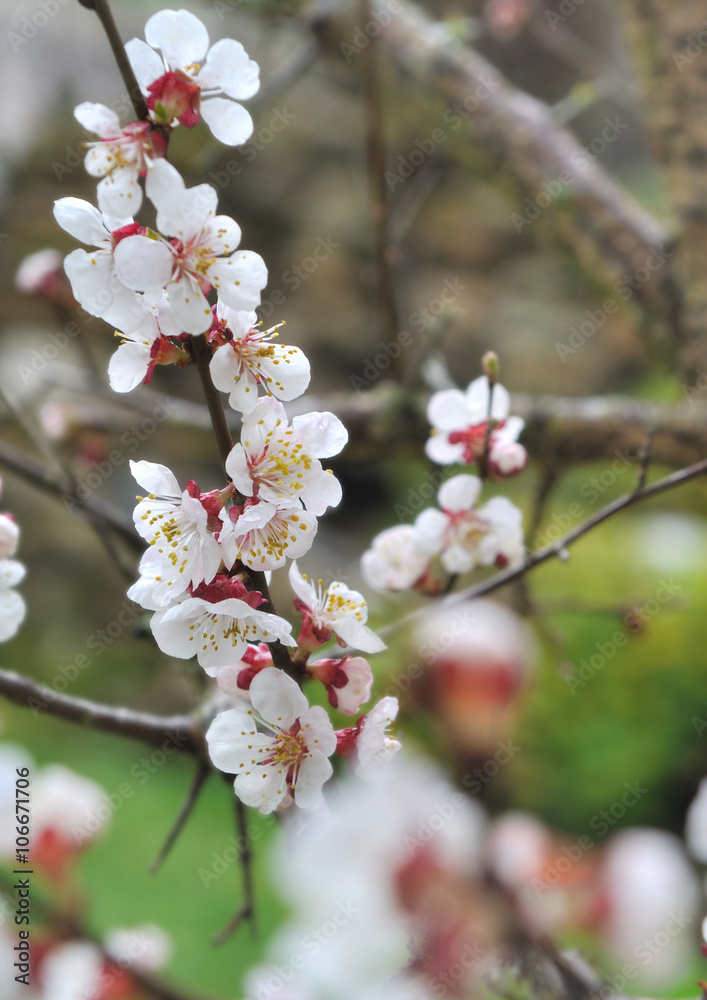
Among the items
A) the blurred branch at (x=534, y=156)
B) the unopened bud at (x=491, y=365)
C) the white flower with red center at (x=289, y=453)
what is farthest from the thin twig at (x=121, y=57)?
the blurred branch at (x=534, y=156)

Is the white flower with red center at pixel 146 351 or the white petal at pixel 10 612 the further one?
the white petal at pixel 10 612

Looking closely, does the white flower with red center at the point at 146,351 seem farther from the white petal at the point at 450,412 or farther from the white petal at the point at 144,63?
the white petal at the point at 450,412

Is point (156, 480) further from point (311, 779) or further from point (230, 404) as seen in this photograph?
point (311, 779)

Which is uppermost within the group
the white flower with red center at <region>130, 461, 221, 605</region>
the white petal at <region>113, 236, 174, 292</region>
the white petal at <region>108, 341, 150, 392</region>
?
the white petal at <region>113, 236, 174, 292</region>

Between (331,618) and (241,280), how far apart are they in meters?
0.17

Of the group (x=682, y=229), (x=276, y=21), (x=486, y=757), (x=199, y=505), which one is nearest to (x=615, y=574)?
(x=682, y=229)

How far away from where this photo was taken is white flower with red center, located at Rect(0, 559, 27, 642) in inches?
18.6

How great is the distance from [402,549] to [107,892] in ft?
5.35

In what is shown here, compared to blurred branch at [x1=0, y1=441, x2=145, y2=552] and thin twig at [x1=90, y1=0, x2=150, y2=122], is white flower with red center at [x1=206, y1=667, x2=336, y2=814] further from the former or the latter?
blurred branch at [x1=0, y1=441, x2=145, y2=552]

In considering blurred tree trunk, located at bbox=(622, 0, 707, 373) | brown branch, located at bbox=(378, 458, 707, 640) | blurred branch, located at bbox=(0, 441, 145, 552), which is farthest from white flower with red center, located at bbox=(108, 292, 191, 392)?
blurred tree trunk, located at bbox=(622, 0, 707, 373)

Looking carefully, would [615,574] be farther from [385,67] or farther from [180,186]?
[180,186]

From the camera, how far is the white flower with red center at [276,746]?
35 centimetres

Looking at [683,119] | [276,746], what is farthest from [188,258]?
[683,119]

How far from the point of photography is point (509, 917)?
30 centimetres
